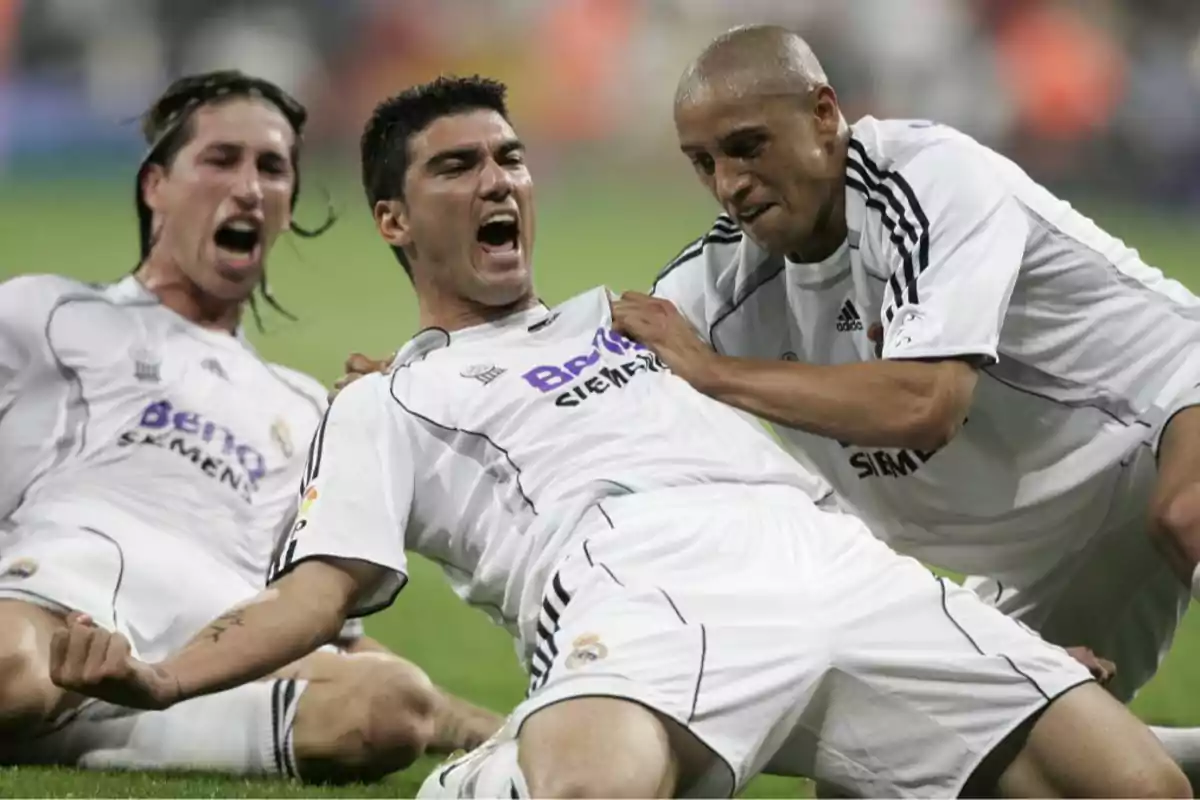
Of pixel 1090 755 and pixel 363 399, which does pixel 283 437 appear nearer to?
pixel 363 399

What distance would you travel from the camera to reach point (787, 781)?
158 inches

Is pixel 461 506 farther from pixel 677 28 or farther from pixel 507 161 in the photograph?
pixel 677 28

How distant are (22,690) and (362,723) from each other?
689 millimetres

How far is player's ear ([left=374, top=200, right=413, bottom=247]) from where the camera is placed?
3607 mm

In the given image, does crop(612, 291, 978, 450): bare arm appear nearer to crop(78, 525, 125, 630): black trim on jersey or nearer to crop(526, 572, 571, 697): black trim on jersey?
crop(526, 572, 571, 697): black trim on jersey

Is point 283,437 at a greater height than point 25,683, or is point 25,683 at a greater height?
point 283,437

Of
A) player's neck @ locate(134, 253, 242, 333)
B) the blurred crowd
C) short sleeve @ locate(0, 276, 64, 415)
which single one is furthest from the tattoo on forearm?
the blurred crowd

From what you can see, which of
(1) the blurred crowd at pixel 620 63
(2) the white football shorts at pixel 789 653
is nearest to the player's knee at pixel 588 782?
(2) the white football shorts at pixel 789 653

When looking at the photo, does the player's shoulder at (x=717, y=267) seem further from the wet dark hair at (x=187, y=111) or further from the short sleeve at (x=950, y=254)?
the wet dark hair at (x=187, y=111)

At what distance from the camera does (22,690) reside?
3.49m

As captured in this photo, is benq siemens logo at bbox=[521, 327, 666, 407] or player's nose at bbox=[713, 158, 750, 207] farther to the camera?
player's nose at bbox=[713, 158, 750, 207]

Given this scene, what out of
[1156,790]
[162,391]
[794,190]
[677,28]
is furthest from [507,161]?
[677,28]

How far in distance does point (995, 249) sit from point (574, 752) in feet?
4.52

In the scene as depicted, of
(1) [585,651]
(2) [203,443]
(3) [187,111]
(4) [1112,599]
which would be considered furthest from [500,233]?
(3) [187,111]
